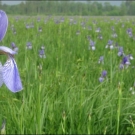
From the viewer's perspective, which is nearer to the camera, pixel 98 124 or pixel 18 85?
pixel 18 85

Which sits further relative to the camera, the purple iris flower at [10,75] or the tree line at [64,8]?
the tree line at [64,8]

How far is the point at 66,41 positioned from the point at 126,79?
2119 millimetres

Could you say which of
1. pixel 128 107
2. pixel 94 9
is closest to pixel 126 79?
pixel 128 107

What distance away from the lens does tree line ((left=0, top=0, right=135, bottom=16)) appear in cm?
829

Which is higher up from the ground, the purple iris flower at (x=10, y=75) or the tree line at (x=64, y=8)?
the tree line at (x=64, y=8)

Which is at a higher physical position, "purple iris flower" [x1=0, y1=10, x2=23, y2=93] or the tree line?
the tree line

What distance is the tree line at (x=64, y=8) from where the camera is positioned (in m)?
8.29

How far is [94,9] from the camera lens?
1806 cm

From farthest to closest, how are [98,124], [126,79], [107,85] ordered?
[126,79] < [107,85] < [98,124]

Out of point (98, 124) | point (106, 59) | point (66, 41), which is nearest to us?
point (98, 124)

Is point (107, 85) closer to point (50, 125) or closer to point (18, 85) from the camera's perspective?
point (50, 125)

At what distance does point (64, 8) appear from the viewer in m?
10.2

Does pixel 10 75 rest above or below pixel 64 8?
below

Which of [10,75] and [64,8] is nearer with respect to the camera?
[10,75]
